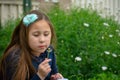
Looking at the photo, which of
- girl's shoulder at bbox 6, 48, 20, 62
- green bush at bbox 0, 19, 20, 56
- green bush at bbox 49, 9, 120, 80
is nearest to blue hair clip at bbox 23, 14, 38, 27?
girl's shoulder at bbox 6, 48, 20, 62

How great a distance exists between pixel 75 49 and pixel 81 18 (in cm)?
85

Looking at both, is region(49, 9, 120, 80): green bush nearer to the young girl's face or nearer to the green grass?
the green grass

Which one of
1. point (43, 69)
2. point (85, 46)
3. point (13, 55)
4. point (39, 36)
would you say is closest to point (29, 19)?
point (39, 36)

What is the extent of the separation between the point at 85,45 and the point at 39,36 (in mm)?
2581

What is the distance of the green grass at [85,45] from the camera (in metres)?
5.33

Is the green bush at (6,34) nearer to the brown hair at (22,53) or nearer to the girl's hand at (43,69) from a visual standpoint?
the brown hair at (22,53)

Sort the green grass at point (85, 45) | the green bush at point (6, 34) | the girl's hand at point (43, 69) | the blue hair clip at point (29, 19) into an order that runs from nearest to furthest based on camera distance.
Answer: the girl's hand at point (43, 69)
the blue hair clip at point (29, 19)
the green grass at point (85, 45)
the green bush at point (6, 34)

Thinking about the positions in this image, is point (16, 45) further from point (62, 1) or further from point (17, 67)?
point (62, 1)

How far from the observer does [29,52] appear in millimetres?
3293

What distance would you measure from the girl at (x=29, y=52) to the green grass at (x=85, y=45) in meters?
1.47

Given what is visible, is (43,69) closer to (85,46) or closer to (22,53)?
(22,53)

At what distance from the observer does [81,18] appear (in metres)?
6.41

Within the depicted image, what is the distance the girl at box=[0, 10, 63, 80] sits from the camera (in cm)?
315

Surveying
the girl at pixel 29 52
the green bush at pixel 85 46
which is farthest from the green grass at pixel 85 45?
the girl at pixel 29 52
